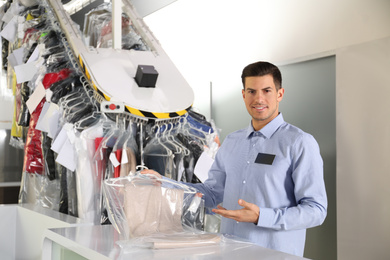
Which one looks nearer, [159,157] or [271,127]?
[271,127]

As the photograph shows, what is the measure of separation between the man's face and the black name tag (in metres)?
0.15

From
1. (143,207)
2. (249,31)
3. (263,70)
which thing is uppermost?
(249,31)

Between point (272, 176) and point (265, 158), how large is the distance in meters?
0.09

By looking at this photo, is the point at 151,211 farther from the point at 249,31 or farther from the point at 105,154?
the point at 249,31

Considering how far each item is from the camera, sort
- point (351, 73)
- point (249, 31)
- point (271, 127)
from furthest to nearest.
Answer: point (249, 31) → point (351, 73) → point (271, 127)

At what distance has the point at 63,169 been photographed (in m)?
2.86

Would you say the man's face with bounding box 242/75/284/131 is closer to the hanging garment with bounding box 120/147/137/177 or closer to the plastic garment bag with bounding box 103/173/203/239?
the plastic garment bag with bounding box 103/173/203/239

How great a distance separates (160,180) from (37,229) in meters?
1.25

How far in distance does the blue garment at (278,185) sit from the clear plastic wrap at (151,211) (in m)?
0.28

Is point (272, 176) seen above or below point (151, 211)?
above

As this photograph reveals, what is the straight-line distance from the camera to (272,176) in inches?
77.3

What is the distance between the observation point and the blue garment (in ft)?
6.01

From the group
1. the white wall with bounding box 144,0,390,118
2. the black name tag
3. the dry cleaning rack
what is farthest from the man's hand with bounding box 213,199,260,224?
the white wall with bounding box 144,0,390,118

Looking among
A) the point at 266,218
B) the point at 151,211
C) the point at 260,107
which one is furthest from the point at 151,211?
the point at 260,107
